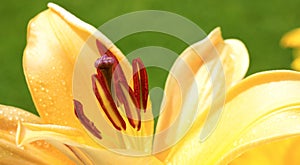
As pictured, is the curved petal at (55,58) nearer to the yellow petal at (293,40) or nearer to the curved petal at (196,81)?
the curved petal at (196,81)

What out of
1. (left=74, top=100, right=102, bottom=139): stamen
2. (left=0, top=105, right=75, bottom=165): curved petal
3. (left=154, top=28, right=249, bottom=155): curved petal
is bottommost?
(left=0, top=105, right=75, bottom=165): curved petal

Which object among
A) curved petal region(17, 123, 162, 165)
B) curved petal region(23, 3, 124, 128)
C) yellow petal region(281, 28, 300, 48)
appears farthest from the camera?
yellow petal region(281, 28, 300, 48)

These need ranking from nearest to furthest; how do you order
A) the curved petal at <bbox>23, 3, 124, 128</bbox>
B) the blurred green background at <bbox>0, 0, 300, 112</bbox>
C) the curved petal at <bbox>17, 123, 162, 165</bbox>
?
the curved petal at <bbox>17, 123, 162, 165</bbox> < the curved petal at <bbox>23, 3, 124, 128</bbox> < the blurred green background at <bbox>0, 0, 300, 112</bbox>

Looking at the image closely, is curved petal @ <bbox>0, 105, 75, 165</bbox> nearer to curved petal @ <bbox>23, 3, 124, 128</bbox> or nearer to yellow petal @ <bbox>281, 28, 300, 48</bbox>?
curved petal @ <bbox>23, 3, 124, 128</bbox>

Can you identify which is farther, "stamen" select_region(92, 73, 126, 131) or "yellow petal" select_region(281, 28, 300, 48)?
"yellow petal" select_region(281, 28, 300, 48)

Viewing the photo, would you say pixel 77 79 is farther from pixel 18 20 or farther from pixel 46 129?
pixel 18 20

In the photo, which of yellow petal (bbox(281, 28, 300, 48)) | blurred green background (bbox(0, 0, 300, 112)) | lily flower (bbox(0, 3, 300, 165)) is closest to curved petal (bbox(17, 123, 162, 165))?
lily flower (bbox(0, 3, 300, 165))

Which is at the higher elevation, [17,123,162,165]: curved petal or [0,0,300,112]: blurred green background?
[0,0,300,112]: blurred green background
